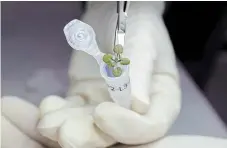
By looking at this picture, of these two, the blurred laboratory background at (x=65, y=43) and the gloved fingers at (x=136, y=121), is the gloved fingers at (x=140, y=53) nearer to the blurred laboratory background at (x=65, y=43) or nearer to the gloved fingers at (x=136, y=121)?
the gloved fingers at (x=136, y=121)

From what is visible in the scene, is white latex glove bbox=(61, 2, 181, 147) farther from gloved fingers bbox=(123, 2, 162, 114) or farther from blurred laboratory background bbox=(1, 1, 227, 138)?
blurred laboratory background bbox=(1, 1, 227, 138)

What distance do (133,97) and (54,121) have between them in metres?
0.09

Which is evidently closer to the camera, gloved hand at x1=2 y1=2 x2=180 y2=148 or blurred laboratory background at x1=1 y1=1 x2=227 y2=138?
gloved hand at x1=2 y1=2 x2=180 y2=148

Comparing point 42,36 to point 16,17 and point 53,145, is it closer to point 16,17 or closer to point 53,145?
point 16,17

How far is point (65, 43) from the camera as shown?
3.03 ft

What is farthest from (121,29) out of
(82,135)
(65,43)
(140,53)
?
(65,43)

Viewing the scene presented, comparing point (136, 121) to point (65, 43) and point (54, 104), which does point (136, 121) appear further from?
point (65, 43)

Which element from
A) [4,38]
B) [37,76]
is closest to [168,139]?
[37,76]

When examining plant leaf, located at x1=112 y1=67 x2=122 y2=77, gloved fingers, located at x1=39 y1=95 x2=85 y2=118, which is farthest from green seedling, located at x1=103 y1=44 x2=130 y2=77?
gloved fingers, located at x1=39 y1=95 x2=85 y2=118

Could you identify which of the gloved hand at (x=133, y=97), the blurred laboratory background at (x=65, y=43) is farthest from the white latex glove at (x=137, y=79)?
the blurred laboratory background at (x=65, y=43)

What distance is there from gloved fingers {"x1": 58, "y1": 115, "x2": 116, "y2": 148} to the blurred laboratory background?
0.30m

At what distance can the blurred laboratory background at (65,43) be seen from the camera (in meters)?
0.87

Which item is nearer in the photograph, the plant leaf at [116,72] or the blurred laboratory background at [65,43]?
the plant leaf at [116,72]

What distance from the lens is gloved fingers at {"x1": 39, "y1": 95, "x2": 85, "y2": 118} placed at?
1.93ft
